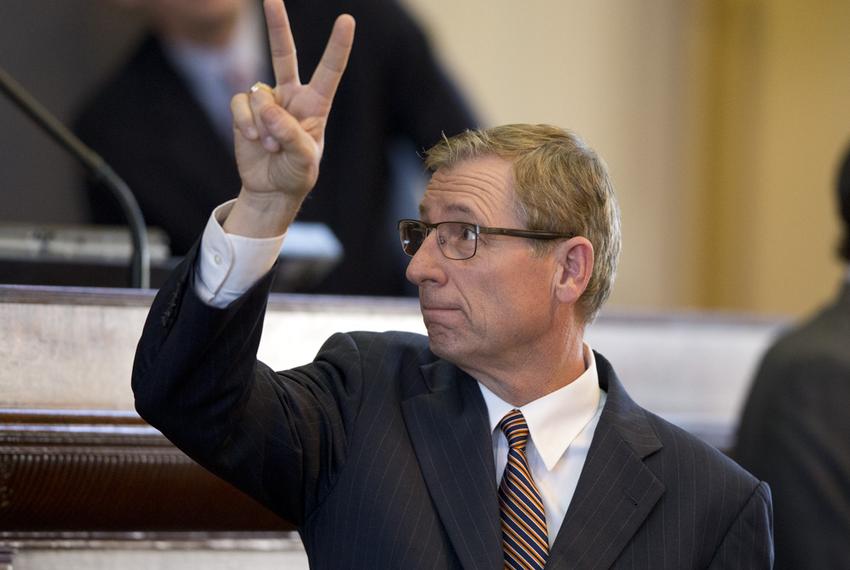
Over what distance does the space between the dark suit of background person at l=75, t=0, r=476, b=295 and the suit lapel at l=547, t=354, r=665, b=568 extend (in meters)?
2.07

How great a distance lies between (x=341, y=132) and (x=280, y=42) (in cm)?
238

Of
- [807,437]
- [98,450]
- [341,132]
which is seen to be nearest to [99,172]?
[98,450]

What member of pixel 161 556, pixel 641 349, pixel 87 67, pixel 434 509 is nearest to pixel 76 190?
pixel 87 67

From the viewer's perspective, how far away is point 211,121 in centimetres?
392

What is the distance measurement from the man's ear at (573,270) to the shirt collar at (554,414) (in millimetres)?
125

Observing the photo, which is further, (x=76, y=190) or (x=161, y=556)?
(x=76, y=190)

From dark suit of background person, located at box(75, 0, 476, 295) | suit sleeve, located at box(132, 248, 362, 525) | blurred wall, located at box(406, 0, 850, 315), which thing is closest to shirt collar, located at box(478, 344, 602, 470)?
suit sleeve, located at box(132, 248, 362, 525)

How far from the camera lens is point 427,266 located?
179 cm

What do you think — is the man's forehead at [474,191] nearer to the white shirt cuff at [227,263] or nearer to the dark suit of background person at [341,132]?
the white shirt cuff at [227,263]

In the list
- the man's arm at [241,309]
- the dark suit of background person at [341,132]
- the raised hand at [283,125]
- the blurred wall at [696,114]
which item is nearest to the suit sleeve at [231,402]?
the man's arm at [241,309]

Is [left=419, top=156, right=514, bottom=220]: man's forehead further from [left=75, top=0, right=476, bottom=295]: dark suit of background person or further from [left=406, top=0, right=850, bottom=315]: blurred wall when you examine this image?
[left=406, top=0, right=850, bottom=315]: blurred wall

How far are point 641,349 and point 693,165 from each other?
3067 millimetres

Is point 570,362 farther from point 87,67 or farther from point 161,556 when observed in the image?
point 87,67

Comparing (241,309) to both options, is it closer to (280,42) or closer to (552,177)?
(280,42)
